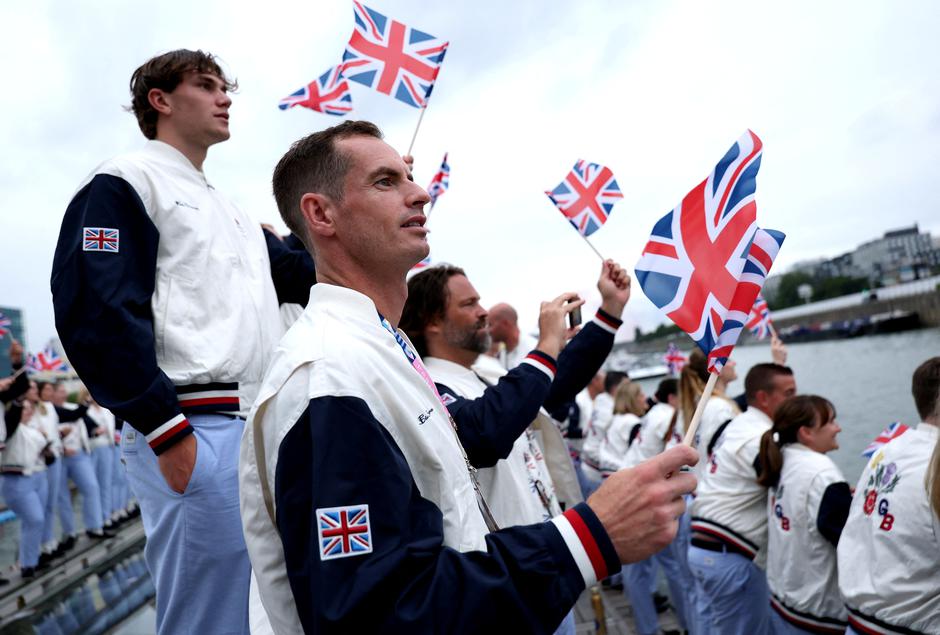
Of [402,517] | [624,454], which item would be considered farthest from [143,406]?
[624,454]

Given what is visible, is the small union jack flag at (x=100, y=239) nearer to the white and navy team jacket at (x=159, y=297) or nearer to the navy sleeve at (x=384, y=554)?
the white and navy team jacket at (x=159, y=297)

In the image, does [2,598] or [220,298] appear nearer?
[220,298]

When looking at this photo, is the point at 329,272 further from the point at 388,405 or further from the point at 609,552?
the point at 609,552

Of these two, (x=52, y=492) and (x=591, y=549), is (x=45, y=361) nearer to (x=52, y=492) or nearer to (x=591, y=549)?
(x=52, y=492)

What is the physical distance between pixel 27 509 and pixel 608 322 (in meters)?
8.95

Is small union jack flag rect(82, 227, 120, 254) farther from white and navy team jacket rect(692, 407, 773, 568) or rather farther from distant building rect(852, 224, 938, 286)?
distant building rect(852, 224, 938, 286)

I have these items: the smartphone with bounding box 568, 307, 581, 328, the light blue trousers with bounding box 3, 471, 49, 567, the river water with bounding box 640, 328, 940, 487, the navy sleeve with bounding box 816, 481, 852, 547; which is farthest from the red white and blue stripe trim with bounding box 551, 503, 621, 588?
the river water with bounding box 640, 328, 940, 487

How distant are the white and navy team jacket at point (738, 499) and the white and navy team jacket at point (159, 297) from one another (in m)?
3.75

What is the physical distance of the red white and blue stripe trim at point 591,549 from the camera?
4.40 feet

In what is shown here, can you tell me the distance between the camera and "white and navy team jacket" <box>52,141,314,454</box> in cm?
221

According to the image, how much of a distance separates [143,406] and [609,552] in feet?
5.01

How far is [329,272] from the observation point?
1.89 metres

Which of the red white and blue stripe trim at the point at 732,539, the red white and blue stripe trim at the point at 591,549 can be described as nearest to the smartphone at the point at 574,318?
the red white and blue stripe trim at the point at 732,539

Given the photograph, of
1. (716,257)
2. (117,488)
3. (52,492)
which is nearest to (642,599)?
(716,257)
